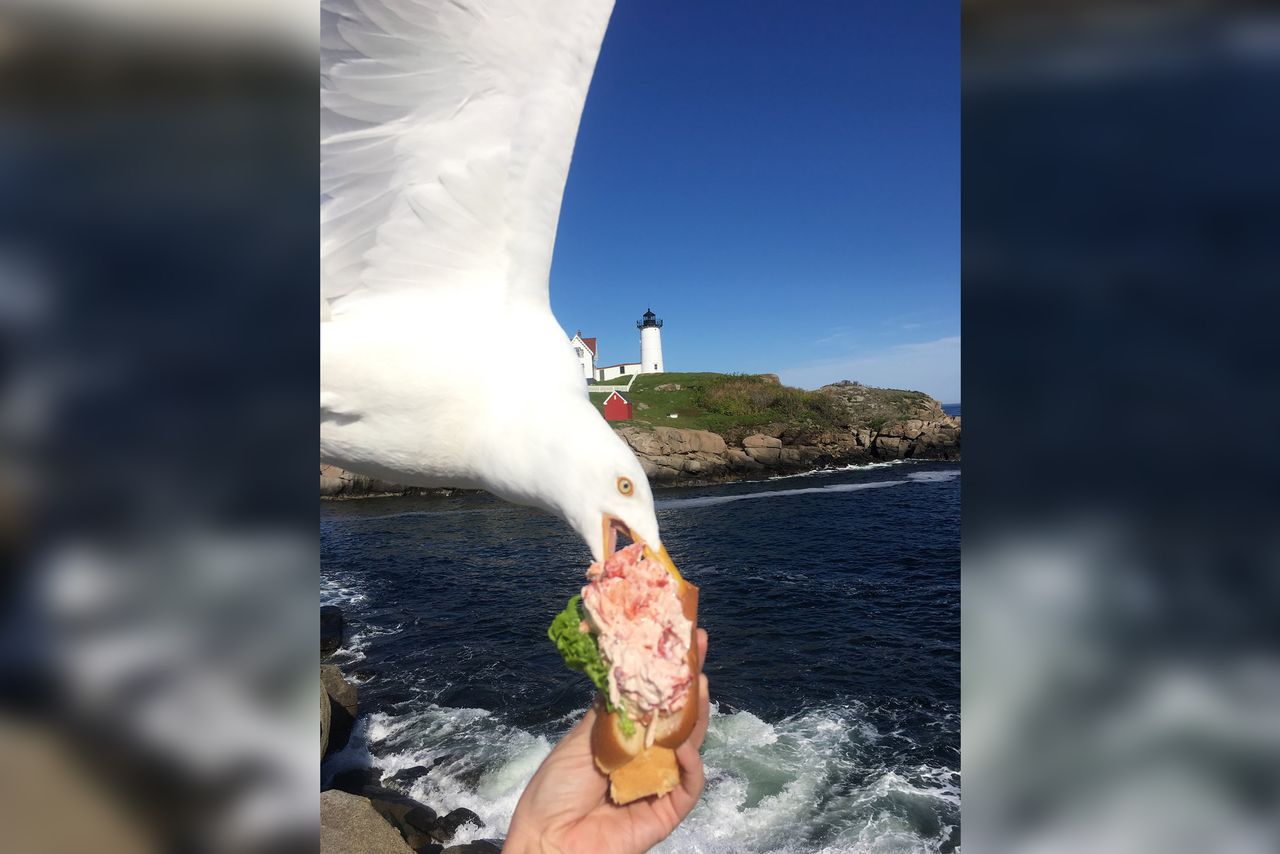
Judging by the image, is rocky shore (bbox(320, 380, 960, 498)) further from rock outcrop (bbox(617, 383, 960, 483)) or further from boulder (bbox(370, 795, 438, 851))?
boulder (bbox(370, 795, 438, 851))

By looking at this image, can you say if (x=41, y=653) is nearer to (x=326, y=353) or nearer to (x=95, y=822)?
(x=95, y=822)

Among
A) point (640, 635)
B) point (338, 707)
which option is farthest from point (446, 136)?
point (338, 707)

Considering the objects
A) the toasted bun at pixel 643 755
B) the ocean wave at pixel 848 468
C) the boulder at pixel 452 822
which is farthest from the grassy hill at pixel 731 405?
the toasted bun at pixel 643 755

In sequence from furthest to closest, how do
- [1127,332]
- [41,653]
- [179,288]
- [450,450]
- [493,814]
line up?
[493,814] < [450,450] < [1127,332] < [179,288] < [41,653]

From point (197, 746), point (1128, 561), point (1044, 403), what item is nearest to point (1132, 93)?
point (1044, 403)

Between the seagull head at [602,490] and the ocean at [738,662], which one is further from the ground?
the seagull head at [602,490]

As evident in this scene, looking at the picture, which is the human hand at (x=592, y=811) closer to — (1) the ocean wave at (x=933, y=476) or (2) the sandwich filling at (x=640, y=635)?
(2) the sandwich filling at (x=640, y=635)

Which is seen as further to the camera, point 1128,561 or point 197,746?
point 1128,561
